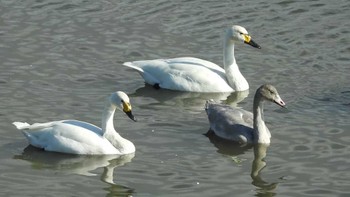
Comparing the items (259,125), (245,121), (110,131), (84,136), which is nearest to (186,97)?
(245,121)

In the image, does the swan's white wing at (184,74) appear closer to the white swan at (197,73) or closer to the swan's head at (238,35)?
the white swan at (197,73)

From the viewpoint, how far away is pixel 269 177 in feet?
47.0

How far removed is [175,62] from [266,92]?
10.0 ft

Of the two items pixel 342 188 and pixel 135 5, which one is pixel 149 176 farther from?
pixel 135 5

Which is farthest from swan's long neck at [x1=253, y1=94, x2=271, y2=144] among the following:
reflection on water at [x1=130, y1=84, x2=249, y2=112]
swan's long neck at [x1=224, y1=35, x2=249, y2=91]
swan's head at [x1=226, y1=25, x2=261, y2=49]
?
swan's head at [x1=226, y1=25, x2=261, y2=49]

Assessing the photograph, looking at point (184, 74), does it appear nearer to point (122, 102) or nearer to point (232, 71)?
point (232, 71)

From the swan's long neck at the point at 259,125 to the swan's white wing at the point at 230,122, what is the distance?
227mm

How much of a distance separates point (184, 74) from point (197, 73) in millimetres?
227

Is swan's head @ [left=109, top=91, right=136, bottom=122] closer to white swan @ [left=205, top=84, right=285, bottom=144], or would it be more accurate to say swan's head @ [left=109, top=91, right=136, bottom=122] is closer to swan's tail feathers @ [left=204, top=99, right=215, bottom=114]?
white swan @ [left=205, top=84, right=285, bottom=144]

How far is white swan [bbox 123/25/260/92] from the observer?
61.2 feet

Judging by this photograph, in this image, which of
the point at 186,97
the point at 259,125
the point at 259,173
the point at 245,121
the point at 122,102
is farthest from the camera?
the point at 186,97

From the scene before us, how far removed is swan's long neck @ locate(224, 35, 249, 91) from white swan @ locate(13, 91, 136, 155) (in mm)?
3927

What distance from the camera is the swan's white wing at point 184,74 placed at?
18656 mm

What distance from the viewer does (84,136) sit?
15070mm
